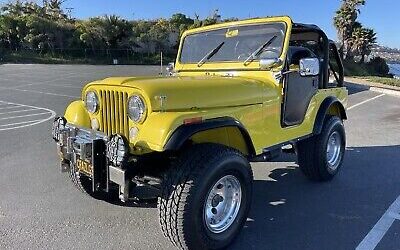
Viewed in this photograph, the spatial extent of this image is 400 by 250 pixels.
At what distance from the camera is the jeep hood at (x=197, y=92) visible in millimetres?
2773

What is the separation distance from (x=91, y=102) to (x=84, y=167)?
0.64m

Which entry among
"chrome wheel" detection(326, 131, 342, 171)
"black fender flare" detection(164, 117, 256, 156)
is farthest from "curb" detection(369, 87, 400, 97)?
"black fender flare" detection(164, 117, 256, 156)

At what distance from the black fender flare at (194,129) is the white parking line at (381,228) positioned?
4.48ft

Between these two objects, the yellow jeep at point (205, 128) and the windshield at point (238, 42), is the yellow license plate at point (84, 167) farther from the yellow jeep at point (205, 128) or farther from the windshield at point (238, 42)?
the windshield at point (238, 42)

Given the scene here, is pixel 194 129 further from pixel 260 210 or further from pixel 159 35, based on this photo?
pixel 159 35

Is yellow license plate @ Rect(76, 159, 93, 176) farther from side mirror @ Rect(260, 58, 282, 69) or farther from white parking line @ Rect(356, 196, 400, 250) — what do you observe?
white parking line @ Rect(356, 196, 400, 250)

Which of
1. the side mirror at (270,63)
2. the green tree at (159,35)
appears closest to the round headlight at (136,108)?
the side mirror at (270,63)

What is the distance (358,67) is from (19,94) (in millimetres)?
28793

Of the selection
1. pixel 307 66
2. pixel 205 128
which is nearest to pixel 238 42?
pixel 307 66

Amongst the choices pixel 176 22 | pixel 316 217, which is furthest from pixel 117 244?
pixel 176 22

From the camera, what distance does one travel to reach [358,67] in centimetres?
3241

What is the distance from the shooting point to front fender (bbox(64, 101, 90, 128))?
338 cm

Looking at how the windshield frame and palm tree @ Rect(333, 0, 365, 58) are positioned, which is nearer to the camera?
the windshield frame

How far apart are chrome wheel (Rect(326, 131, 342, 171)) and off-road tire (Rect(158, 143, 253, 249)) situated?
240cm
